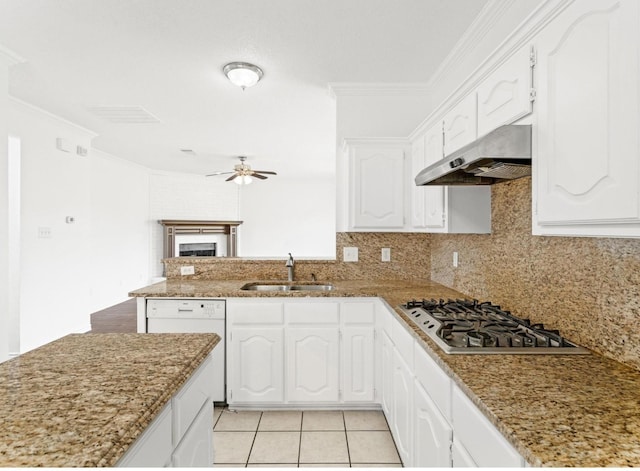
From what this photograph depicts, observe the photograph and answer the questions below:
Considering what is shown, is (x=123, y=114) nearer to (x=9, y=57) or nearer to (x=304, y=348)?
(x=9, y=57)

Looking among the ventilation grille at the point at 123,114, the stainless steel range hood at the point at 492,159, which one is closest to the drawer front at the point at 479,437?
the stainless steel range hood at the point at 492,159

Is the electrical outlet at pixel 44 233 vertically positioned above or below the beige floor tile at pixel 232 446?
above

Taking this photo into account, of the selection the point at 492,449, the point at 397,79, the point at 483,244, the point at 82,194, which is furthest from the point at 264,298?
the point at 82,194

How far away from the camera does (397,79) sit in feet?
10.3

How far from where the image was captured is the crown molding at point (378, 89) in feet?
10.6

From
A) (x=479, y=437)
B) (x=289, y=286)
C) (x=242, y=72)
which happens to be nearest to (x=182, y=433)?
(x=479, y=437)

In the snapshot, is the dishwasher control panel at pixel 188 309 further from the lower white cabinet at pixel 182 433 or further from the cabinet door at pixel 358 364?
the lower white cabinet at pixel 182 433

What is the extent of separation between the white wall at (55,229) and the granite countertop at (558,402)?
4.15 m

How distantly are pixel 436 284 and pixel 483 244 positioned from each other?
83 centimetres

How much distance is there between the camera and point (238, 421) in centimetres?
257

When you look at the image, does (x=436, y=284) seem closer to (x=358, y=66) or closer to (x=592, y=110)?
(x=358, y=66)

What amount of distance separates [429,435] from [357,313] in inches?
47.1

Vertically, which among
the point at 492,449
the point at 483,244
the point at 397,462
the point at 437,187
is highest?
the point at 437,187

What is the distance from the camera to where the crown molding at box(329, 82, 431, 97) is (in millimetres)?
3219
